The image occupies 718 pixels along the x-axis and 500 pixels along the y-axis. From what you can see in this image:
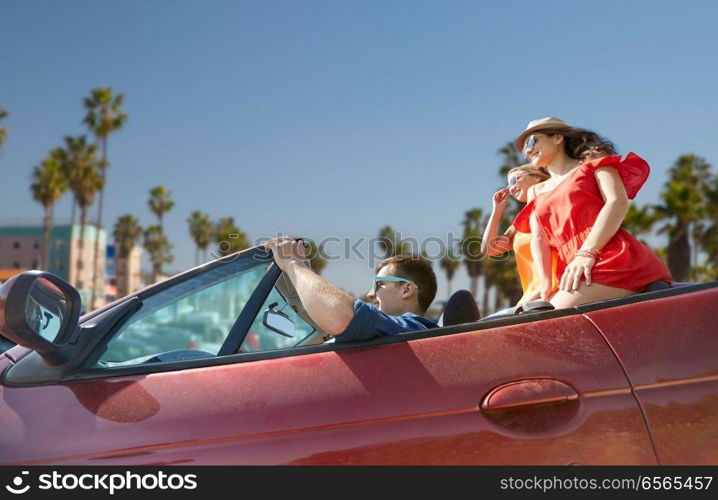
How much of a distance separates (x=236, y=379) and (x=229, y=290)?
25.0 inches

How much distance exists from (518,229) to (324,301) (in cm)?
A: 145

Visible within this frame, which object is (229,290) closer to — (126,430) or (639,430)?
(126,430)

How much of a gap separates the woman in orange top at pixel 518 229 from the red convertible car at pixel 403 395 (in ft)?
4.22

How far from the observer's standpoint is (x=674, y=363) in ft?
5.93

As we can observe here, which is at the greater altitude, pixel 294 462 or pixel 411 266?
pixel 411 266

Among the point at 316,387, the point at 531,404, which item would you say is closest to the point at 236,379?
the point at 316,387

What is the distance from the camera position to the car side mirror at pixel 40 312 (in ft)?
6.28

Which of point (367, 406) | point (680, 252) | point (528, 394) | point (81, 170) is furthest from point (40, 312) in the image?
Answer: point (81, 170)

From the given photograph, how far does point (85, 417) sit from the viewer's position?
195 cm

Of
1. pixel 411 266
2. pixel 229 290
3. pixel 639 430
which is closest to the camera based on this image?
pixel 639 430

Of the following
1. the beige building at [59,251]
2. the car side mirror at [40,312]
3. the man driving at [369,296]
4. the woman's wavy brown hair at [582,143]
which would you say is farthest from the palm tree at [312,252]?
the beige building at [59,251]

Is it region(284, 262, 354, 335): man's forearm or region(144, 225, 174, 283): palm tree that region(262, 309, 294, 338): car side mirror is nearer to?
region(284, 262, 354, 335): man's forearm

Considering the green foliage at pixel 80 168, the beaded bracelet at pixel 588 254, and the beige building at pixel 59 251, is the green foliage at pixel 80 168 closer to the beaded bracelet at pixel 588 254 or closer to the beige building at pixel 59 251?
the beige building at pixel 59 251

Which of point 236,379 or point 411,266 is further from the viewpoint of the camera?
point 411,266
